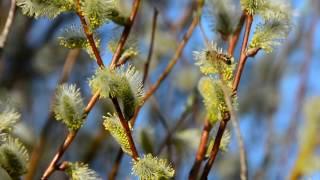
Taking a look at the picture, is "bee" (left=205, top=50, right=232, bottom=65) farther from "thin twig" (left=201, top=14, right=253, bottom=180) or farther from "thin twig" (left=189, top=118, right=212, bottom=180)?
"thin twig" (left=189, top=118, right=212, bottom=180)

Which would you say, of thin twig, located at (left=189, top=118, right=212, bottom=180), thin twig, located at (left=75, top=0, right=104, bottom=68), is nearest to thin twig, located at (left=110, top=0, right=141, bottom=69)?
thin twig, located at (left=75, top=0, right=104, bottom=68)

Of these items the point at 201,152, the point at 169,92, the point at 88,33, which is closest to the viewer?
the point at 88,33

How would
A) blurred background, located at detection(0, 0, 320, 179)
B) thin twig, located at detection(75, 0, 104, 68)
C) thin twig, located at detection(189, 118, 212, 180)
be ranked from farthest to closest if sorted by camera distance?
blurred background, located at detection(0, 0, 320, 179)
thin twig, located at detection(189, 118, 212, 180)
thin twig, located at detection(75, 0, 104, 68)

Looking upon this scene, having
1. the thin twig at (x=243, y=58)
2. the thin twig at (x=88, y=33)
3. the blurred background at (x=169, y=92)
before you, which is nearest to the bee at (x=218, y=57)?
the thin twig at (x=243, y=58)

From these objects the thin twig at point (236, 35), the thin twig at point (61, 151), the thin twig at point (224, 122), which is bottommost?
the thin twig at point (61, 151)

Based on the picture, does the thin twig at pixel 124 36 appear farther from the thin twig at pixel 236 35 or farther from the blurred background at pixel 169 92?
the blurred background at pixel 169 92

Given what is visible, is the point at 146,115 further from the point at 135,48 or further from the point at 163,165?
the point at 163,165

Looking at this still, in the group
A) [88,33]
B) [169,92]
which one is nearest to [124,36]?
[88,33]

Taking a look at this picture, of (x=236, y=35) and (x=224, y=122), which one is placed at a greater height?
(x=236, y=35)

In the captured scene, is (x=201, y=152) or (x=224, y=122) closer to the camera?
(x=224, y=122)

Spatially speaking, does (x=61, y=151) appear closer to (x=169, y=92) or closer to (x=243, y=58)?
(x=243, y=58)

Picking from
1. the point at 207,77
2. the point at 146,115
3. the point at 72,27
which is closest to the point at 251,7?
the point at 207,77
